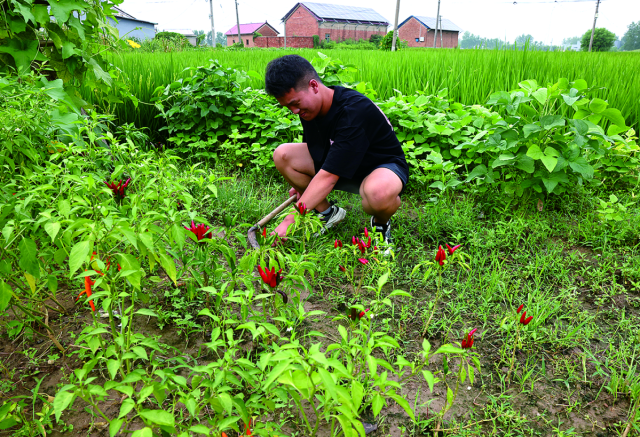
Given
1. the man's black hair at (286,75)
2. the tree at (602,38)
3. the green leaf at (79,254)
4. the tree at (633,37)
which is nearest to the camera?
the green leaf at (79,254)

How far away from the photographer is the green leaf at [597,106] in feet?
7.95

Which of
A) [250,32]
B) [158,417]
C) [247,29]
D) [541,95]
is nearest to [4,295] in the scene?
[158,417]

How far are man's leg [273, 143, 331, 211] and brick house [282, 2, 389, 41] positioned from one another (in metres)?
47.6

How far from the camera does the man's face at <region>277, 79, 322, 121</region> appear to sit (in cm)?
199

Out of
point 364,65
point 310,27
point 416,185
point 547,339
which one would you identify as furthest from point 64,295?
point 310,27

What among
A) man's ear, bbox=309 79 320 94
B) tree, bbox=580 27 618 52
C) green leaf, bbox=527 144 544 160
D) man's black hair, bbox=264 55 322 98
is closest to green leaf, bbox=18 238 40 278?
man's black hair, bbox=264 55 322 98

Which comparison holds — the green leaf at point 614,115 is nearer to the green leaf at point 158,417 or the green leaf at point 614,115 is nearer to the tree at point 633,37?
the green leaf at point 158,417

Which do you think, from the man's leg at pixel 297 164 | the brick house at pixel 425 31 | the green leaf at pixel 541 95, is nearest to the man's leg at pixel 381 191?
the man's leg at pixel 297 164

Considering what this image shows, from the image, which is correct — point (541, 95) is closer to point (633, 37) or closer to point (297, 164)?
point (297, 164)

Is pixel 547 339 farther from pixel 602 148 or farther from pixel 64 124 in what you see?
pixel 64 124

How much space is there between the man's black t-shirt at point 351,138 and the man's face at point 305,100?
0.11m

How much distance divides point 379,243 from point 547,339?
0.78 meters

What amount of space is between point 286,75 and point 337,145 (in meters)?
0.42

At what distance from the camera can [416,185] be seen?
10.3ft
